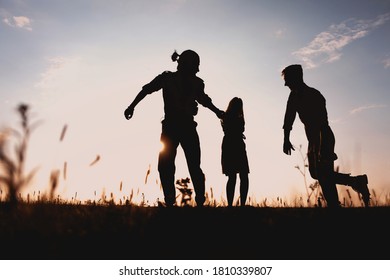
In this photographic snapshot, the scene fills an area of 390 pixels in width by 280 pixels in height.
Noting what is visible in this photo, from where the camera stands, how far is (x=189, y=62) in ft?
17.6

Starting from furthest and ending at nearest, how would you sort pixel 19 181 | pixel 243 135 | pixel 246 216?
1. pixel 243 135
2. pixel 246 216
3. pixel 19 181

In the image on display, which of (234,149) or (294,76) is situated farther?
(234,149)

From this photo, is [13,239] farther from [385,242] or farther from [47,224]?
[385,242]

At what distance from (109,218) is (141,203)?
150 centimetres

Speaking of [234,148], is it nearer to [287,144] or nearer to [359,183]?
[287,144]

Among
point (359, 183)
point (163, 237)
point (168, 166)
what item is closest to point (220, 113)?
point (168, 166)

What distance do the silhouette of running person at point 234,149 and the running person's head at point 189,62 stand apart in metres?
1.27

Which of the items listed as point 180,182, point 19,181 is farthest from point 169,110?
point 19,181

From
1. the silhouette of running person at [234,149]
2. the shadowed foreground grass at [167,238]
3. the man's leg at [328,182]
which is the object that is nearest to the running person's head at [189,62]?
the silhouette of running person at [234,149]

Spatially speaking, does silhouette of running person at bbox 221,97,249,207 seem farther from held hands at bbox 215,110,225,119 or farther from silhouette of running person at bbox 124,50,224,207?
silhouette of running person at bbox 124,50,224,207

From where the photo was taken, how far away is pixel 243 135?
259 inches

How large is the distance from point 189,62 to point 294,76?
1.65 metres

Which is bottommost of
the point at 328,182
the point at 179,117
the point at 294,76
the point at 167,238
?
the point at 167,238
